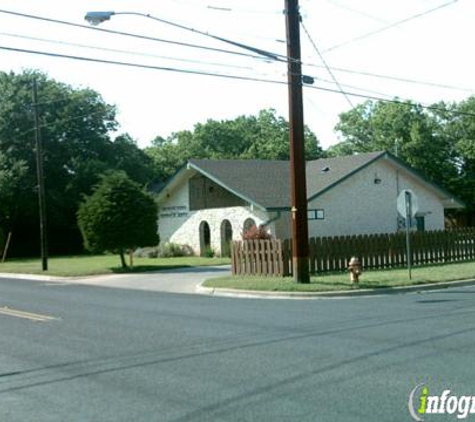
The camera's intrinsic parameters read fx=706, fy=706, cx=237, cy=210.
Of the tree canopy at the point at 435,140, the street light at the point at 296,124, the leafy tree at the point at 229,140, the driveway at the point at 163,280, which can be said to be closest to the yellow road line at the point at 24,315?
the driveway at the point at 163,280

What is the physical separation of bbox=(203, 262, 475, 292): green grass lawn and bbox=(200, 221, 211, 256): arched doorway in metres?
16.3

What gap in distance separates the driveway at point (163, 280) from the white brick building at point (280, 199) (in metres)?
Result: 5.73

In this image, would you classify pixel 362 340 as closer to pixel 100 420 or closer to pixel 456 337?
pixel 456 337

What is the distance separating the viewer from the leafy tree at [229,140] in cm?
8275

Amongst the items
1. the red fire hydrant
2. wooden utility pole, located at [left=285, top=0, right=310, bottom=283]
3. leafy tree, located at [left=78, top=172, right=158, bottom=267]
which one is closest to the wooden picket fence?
wooden utility pole, located at [left=285, top=0, right=310, bottom=283]

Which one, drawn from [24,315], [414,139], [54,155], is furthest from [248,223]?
[414,139]

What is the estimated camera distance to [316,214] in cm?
3522

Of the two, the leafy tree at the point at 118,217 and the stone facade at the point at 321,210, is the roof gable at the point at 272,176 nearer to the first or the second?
the stone facade at the point at 321,210

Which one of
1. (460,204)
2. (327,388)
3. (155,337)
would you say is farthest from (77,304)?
(460,204)

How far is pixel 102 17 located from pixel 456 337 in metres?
9.81

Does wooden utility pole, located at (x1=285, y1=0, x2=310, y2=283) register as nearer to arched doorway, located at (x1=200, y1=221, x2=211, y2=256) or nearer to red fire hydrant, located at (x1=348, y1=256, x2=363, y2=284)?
red fire hydrant, located at (x1=348, y1=256, x2=363, y2=284)

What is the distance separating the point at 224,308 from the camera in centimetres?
1532

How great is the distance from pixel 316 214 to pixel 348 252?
11.0 m

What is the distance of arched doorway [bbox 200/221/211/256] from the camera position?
128 feet
